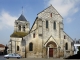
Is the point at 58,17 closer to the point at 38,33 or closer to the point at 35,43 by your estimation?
the point at 38,33

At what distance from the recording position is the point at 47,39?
31406 mm

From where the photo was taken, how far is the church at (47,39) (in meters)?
30.3

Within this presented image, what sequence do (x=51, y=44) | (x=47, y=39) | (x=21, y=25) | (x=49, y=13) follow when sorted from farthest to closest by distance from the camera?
(x=21, y=25) < (x=49, y=13) < (x=51, y=44) < (x=47, y=39)

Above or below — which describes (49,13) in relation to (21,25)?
above

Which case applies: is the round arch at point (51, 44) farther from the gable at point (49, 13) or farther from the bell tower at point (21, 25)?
the bell tower at point (21, 25)

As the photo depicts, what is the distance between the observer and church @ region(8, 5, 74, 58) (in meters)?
30.3

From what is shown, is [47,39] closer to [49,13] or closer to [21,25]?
[49,13]

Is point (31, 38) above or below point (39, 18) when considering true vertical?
below

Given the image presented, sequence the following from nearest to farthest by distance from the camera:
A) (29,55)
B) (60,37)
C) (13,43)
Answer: (29,55) → (60,37) → (13,43)

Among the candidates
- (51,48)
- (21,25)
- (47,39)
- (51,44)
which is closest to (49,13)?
(47,39)

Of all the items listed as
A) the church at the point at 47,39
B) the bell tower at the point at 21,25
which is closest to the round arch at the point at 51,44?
the church at the point at 47,39

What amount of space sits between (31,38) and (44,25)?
15.3ft

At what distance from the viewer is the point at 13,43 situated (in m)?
37.2

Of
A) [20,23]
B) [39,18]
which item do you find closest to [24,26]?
[20,23]
